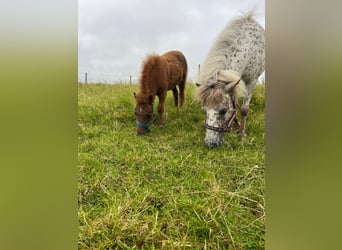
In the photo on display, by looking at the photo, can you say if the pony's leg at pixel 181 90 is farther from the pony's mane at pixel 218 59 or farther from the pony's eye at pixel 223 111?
the pony's eye at pixel 223 111

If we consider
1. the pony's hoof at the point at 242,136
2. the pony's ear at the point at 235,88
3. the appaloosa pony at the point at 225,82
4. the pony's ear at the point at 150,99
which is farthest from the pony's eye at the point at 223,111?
the pony's ear at the point at 150,99

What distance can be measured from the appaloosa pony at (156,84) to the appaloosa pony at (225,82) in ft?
0.59

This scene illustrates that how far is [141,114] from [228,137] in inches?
23.9

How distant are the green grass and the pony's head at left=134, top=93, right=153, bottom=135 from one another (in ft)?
0.33

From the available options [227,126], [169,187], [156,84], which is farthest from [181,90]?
[169,187]

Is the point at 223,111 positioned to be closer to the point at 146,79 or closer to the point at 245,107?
the point at 245,107

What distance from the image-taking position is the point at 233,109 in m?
1.67

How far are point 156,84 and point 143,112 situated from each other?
0.32m

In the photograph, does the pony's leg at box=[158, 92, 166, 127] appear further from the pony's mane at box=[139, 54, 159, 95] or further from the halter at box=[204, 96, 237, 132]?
the halter at box=[204, 96, 237, 132]

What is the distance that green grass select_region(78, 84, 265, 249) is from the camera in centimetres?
114
